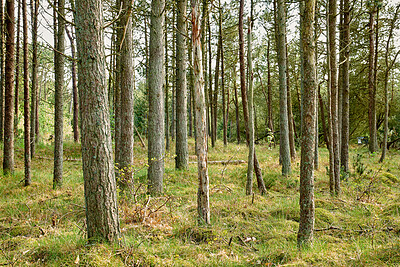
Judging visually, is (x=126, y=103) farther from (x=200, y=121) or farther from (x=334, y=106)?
(x=334, y=106)

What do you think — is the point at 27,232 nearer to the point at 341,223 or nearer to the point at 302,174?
the point at 302,174

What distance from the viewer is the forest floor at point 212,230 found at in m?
3.40

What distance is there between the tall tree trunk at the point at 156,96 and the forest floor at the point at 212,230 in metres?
0.96

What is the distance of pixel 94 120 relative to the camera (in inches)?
134

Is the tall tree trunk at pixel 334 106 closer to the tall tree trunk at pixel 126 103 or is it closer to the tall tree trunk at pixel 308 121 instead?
the tall tree trunk at pixel 308 121

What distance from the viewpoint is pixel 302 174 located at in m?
3.62

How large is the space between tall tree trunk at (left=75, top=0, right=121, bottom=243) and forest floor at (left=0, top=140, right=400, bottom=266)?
44 centimetres

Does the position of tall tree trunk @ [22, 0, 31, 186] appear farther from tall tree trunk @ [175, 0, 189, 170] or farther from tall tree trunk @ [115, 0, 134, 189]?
tall tree trunk @ [175, 0, 189, 170]

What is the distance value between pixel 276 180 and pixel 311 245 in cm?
587

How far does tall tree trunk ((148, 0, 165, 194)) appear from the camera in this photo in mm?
7304

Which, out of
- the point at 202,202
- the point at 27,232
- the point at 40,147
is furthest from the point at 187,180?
the point at 40,147

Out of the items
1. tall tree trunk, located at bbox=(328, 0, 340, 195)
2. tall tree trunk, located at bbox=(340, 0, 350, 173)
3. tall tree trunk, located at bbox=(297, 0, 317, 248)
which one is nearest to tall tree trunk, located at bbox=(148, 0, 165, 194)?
tall tree trunk, located at bbox=(297, 0, 317, 248)

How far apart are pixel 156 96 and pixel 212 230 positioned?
4310 mm

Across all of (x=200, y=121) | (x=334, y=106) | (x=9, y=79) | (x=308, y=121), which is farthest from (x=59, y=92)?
(x=334, y=106)
